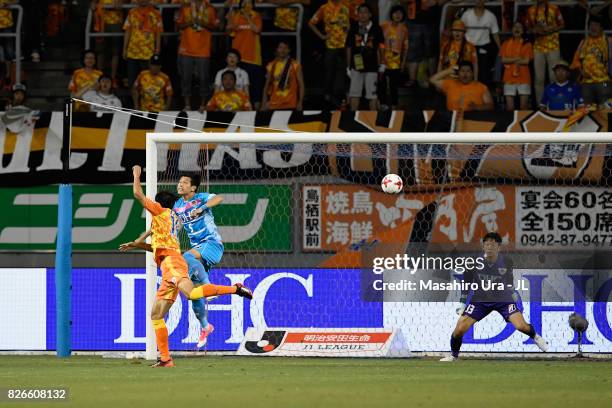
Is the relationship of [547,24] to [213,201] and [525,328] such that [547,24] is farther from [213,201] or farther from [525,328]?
[213,201]

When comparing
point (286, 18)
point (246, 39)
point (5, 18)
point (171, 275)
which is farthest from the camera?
point (5, 18)

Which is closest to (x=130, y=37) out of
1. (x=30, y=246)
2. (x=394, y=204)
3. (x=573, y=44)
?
(x=30, y=246)

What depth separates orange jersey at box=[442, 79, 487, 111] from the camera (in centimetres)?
1797

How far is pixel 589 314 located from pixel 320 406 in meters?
6.29

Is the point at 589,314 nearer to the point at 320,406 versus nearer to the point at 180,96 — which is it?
the point at 320,406

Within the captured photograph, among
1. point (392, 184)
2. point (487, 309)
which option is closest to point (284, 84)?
point (392, 184)

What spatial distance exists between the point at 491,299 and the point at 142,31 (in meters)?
7.74

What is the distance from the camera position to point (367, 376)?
11797 millimetres

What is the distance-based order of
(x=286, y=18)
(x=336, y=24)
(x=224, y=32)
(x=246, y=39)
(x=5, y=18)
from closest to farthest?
(x=336, y=24) → (x=246, y=39) → (x=224, y=32) → (x=286, y=18) → (x=5, y=18)

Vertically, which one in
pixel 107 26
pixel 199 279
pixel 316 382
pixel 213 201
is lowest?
pixel 316 382

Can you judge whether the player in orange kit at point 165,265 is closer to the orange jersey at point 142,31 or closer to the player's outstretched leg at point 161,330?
the player's outstretched leg at point 161,330

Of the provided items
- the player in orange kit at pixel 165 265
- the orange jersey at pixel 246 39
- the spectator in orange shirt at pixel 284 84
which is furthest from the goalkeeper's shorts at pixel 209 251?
the orange jersey at pixel 246 39

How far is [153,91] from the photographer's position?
62.2 ft

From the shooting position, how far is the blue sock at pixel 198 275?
1395cm
